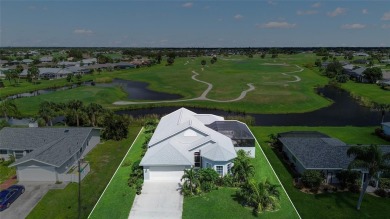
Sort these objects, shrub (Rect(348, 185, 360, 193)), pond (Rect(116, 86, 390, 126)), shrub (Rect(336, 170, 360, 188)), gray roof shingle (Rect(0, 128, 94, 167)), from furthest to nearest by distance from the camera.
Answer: pond (Rect(116, 86, 390, 126)), gray roof shingle (Rect(0, 128, 94, 167)), shrub (Rect(336, 170, 360, 188)), shrub (Rect(348, 185, 360, 193))

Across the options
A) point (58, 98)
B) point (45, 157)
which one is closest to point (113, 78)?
point (58, 98)

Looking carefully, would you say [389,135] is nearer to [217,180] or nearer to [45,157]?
[217,180]

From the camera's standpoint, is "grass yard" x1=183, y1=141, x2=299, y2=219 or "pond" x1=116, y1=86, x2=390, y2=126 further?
"pond" x1=116, y1=86, x2=390, y2=126

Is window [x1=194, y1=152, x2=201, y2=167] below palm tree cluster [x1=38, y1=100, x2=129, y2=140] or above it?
below

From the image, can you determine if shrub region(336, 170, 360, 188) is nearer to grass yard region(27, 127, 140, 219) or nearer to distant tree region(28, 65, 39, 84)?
grass yard region(27, 127, 140, 219)

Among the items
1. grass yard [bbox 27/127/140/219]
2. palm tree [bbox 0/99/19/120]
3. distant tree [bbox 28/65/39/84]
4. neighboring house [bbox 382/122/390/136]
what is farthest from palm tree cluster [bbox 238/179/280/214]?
distant tree [bbox 28/65/39/84]

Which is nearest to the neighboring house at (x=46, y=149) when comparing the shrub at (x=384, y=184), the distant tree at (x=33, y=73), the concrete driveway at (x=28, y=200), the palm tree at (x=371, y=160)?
the concrete driveway at (x=28, y=200)

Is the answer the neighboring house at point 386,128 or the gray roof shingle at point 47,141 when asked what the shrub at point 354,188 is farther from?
the gray roof shingle at point 47,141
